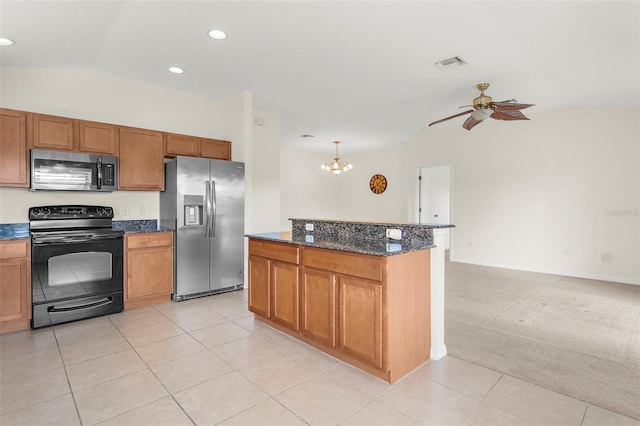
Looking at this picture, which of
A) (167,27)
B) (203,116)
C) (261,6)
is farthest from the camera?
(203,116)

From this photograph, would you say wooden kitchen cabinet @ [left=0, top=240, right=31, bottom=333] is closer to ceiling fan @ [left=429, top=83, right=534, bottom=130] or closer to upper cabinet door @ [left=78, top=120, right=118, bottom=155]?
upper cabinet door @ [left=78, top=120, right=118, bottom=155]

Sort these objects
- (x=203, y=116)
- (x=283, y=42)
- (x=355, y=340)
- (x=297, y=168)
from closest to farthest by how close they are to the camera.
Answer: (x=355, y=340)
(x=283, y=42)
(x=203, y=116)
(x=297, y=168)

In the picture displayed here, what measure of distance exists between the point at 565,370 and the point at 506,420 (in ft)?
3.05

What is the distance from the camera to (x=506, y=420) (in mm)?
1814

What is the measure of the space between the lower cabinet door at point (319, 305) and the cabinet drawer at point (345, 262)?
6cm

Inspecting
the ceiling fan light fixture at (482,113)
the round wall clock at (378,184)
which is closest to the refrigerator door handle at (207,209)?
the ceiling fan light fixture at (482,113)

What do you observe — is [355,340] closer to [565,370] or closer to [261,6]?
[565,370]

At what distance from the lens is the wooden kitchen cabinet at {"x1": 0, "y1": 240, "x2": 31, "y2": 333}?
117 inches

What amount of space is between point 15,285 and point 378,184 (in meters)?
7.90

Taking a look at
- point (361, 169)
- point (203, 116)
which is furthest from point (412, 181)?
point (203, 116)

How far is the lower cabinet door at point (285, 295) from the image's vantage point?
2.78 metres

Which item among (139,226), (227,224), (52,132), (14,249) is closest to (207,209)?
(227,224)

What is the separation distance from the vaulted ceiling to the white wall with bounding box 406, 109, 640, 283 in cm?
56

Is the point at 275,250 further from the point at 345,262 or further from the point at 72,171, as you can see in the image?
the point at 72,171
